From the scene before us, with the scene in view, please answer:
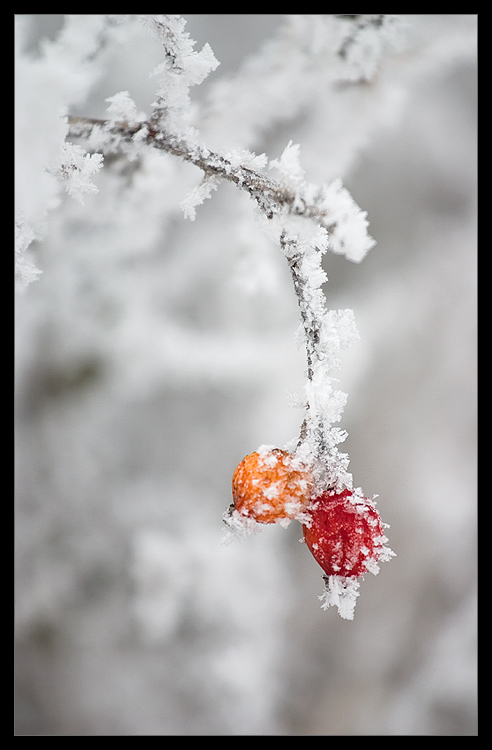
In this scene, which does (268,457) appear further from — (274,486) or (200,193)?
(200,193)

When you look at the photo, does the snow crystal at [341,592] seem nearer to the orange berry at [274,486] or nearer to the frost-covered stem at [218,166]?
the orange berry at [274,486]

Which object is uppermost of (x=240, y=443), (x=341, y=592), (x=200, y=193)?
(x=240, y=443)

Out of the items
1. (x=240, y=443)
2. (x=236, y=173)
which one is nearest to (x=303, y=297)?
(x=236, y=173)

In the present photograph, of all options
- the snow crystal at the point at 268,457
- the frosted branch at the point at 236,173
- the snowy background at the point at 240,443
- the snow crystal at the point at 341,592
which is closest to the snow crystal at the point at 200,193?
the frosted branch at the point at 236,173

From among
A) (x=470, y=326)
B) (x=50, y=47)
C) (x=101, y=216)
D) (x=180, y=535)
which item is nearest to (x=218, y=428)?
(x=180, y=535)

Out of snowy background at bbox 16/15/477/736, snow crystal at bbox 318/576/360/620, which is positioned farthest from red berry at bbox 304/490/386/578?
snowy background at bbox 16/15/477/736

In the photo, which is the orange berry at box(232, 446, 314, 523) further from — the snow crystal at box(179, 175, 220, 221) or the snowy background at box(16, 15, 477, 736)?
the snowy background at box(16, 15, 477, 736)
